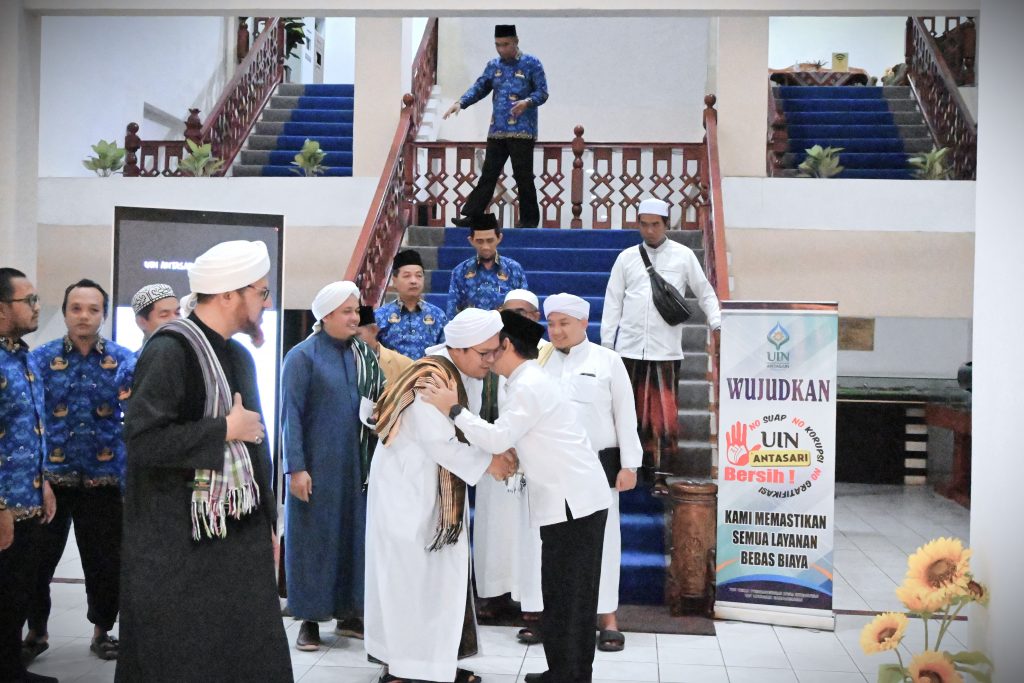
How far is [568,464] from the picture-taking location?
3.73 metres

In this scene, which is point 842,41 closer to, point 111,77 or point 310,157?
point 310,157

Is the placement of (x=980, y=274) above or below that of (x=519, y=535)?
above

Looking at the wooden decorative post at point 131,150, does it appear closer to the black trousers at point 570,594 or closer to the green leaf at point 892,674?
the black trousers at point 570,594

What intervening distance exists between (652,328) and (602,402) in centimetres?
120

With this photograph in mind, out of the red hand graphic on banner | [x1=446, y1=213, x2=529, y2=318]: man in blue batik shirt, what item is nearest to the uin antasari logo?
the red hand graphic on banner

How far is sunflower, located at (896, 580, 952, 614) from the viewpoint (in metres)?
3.05

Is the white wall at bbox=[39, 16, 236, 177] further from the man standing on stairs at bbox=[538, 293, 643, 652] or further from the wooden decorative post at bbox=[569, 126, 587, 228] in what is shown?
the man standing on stairs at bbox=[538, 293, 643, 652]

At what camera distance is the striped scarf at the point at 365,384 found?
4.64 meters

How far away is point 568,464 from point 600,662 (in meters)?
1.27

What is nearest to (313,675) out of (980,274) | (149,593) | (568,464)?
(568,464)

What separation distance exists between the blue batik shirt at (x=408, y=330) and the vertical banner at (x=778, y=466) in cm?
148

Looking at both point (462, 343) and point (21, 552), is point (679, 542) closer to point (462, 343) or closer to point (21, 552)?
point (462, 343)

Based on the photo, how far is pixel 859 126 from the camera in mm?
11531

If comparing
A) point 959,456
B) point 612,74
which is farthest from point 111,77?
point 959,456
